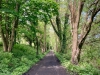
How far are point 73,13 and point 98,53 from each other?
4744mm

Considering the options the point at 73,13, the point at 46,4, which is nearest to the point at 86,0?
the point at 73,13

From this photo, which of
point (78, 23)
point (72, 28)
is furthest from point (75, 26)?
point (72, 28)

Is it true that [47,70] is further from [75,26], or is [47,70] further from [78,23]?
[78,23]

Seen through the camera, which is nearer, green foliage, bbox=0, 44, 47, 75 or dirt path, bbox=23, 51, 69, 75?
green foliage, bbox=0, 44, 47, 75

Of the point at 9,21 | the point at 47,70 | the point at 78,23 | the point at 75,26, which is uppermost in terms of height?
the point at 9,21

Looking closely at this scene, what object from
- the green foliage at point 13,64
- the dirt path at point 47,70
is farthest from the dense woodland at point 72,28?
the dirt path at point 47,70

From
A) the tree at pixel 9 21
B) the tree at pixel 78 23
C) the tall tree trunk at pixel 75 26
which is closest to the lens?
the tree at pixel 78 23

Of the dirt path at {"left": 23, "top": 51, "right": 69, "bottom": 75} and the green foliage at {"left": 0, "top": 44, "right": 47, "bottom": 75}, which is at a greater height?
the green foliage at {"left": 0, "top": 44, "right": 47, "bottom": 75}

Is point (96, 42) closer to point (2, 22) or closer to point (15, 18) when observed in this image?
point (15, 18)

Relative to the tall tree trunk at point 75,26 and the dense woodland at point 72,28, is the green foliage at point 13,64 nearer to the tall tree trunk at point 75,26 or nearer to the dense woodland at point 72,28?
the dense woodland at point 72,28

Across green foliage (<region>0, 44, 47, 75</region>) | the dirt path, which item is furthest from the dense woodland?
the dirt path

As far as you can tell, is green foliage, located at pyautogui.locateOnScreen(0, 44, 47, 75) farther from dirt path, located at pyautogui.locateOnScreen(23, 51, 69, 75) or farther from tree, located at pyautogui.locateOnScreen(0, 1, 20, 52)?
tree, located at pyautogui.locateOnScreen(0, 1, 20, 52)

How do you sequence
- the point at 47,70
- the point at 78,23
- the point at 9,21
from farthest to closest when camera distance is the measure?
the point at 9,21, the point at 78,23, the point at 47,70

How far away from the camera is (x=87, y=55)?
17.4 metres
